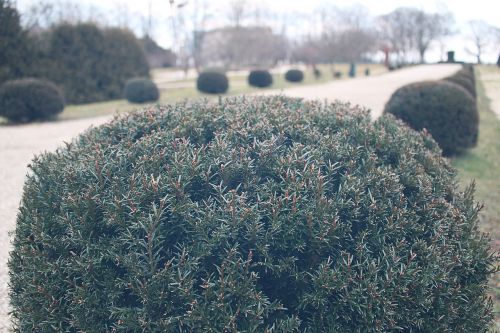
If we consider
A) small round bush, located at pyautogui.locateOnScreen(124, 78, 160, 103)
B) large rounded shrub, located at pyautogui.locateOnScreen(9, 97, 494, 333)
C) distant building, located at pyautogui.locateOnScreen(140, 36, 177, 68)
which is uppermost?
distant building, located at pyautogui.locateOnScreen(140, 36, 177, 68)

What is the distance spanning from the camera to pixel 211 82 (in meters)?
24.6

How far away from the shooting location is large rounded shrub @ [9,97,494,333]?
2158mm

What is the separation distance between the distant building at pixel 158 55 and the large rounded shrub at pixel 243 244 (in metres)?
56.7

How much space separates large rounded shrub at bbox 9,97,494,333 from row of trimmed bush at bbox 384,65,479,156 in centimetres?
819

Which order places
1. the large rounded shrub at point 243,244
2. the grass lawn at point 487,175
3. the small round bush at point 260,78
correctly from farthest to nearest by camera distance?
the small round bush at point 260,78
the grass lawn at point 487,175
the large rounded shrub at point 243,244

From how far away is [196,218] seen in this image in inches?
87.4

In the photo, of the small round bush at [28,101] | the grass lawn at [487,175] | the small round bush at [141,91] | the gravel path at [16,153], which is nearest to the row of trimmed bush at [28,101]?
the small round bush at [28,101]

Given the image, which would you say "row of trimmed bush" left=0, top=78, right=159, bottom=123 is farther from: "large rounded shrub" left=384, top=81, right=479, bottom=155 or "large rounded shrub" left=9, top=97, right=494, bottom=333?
"large rounded shrub" left=9, top=97, right=494, bottom=333

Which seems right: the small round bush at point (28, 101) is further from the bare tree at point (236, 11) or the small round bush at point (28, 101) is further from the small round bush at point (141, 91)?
the bare tree at point (236, 11)

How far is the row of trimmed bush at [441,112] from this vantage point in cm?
1027

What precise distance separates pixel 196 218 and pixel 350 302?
2.94 ft

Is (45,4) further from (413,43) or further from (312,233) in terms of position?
(312,233)

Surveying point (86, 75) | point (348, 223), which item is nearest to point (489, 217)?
point (348, 223)

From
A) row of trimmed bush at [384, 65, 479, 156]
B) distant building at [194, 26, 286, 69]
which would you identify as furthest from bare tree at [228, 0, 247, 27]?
row of trimmed bush at [384, 65, 479, 156]
